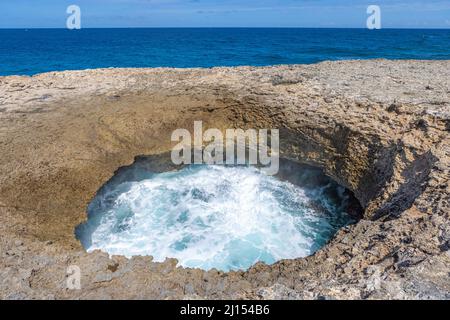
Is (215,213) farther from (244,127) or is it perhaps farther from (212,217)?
(244,127)

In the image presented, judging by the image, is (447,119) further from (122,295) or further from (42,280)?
(42,280)

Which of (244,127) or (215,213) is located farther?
(244,127)

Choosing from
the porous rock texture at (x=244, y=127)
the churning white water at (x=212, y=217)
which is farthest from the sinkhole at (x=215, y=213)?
the porous rock texture at (x=244, y=127)

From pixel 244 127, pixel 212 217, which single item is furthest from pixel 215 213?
pixel 244 127

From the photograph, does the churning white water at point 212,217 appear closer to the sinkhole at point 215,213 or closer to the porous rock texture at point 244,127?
the sinkhole at point 215,213

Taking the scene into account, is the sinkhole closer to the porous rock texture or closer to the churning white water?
the churning white water

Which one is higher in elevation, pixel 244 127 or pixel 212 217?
pixel 244 127
